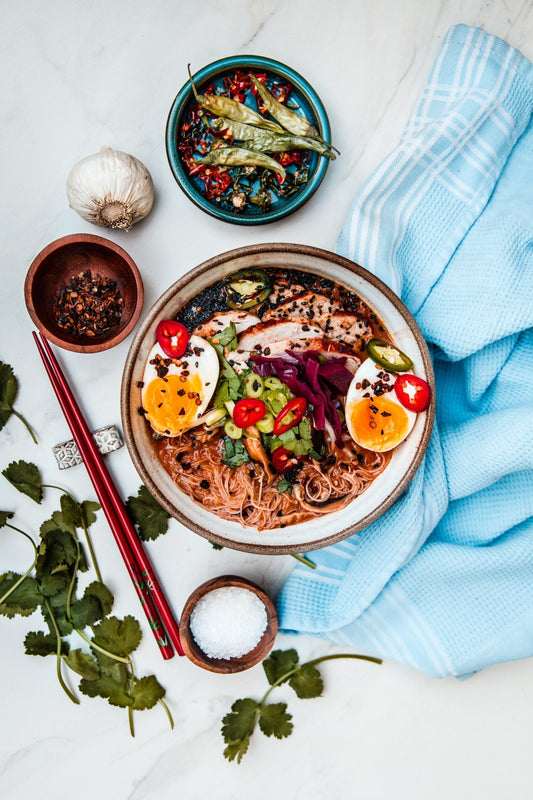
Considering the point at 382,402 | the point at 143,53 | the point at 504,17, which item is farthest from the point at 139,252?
the point at 504,17

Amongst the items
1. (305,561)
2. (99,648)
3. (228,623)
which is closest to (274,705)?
(228,623)

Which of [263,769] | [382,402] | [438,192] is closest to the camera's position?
[382,402]

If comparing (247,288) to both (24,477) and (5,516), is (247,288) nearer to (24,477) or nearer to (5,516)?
(24,477)

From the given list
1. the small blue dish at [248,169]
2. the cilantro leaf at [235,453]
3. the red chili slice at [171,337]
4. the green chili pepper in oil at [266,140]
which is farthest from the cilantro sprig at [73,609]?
the green chili pepper in oil at [266,140]

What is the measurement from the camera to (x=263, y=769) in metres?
2.91

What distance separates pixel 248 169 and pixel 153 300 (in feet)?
2.28

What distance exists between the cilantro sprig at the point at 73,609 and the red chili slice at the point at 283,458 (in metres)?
0.92

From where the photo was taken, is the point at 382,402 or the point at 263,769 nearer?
the point at 382,402

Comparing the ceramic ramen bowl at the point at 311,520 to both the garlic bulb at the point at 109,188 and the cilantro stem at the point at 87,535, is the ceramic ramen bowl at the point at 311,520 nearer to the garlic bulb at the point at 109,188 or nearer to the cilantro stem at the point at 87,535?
the garlic bulb at the point at 109,188

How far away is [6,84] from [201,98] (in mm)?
915

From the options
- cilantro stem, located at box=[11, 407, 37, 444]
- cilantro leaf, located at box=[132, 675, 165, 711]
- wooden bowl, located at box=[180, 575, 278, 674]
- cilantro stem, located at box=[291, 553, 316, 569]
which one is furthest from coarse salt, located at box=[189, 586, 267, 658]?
cilantro stem, located at box=[11, 407, 37, 444]

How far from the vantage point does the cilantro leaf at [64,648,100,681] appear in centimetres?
275

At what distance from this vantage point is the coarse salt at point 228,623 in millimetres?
2613

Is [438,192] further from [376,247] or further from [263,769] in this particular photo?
[263,769]
